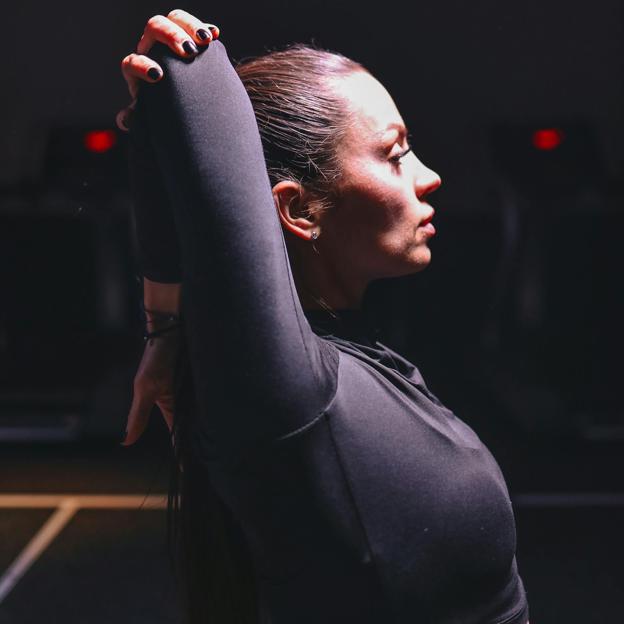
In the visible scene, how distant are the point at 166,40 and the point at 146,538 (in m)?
1.93

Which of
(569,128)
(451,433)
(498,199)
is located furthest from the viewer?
(498,199)

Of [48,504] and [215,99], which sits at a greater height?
[215,99]

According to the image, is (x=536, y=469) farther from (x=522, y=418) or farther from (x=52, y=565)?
(x=52, y=565)

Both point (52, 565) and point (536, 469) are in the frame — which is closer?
point (52, 565)

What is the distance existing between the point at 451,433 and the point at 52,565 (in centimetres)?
174

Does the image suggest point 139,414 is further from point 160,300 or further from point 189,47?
point 189,47

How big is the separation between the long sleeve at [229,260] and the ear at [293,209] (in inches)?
4.1

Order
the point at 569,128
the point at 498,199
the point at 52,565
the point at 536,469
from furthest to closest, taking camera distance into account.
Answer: the point at 498,199 < the point at 569,128 < the point at 536,469 < the point at 52,565

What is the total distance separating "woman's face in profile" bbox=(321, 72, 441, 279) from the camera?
2.41 feet

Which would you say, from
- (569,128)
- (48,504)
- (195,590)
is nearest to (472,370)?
(569,128)

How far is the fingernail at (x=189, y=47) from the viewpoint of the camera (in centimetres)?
60

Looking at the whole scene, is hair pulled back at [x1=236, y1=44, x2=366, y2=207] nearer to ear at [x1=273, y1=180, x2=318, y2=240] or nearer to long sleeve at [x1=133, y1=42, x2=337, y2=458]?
ear at [x1=273, y1=180, x2=318, y2=240]

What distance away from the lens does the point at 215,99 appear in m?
0.60

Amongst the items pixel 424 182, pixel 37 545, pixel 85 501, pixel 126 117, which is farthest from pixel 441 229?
pixel 126 117
